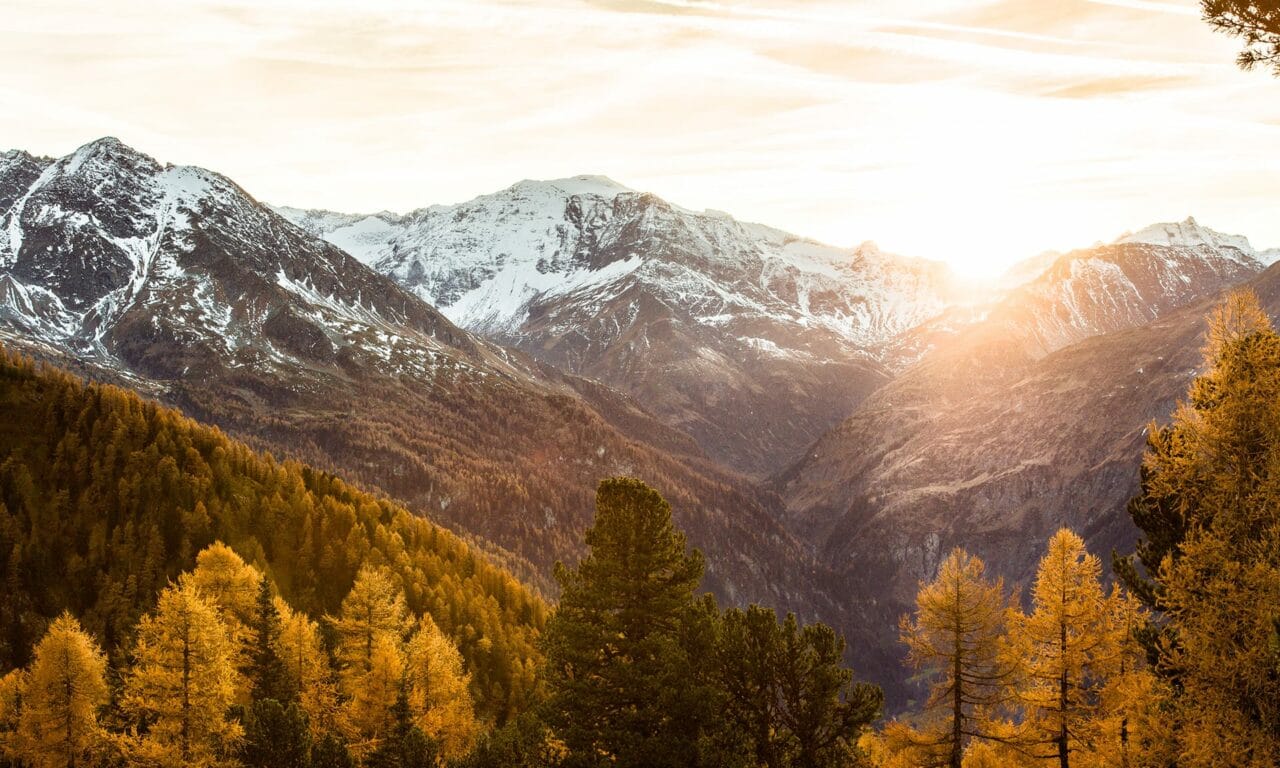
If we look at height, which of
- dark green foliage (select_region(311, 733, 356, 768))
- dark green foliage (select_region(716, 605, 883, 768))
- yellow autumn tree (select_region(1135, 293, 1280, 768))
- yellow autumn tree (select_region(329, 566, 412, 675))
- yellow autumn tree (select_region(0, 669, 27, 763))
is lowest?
yellow autumn tree (select_region(0, 669, 27, 763))

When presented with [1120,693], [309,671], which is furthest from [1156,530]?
[309,671]

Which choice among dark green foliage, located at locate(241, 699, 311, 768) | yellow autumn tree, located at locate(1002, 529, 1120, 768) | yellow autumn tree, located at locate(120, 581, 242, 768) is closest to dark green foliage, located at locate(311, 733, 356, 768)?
dark green foliage, located at locate(241, 699, 311, 768)

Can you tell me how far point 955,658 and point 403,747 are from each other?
23.0m

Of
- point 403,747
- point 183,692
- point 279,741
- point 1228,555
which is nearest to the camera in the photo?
point 1228,555

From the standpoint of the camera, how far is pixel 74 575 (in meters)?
92.8

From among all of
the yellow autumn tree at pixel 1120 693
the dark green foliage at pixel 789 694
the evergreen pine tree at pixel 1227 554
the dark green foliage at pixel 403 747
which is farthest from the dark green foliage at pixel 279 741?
the evergreen pine tree at pixel 1227 554

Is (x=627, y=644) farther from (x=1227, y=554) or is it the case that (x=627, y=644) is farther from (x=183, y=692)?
(x=183, y=692)

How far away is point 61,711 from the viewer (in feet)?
135

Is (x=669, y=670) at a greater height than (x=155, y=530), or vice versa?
(x=669, y=670)

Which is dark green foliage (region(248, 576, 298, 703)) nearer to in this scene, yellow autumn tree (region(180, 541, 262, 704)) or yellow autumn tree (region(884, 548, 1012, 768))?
yellow autumn tree (region(180, 541, 262, 704))

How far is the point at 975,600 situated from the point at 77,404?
4443 inches

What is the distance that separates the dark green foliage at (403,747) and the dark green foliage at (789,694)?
50.4 ft

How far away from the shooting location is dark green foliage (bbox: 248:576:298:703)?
4722 centimetres

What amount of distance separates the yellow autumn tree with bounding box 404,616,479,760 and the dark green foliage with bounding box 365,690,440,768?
1621mm
